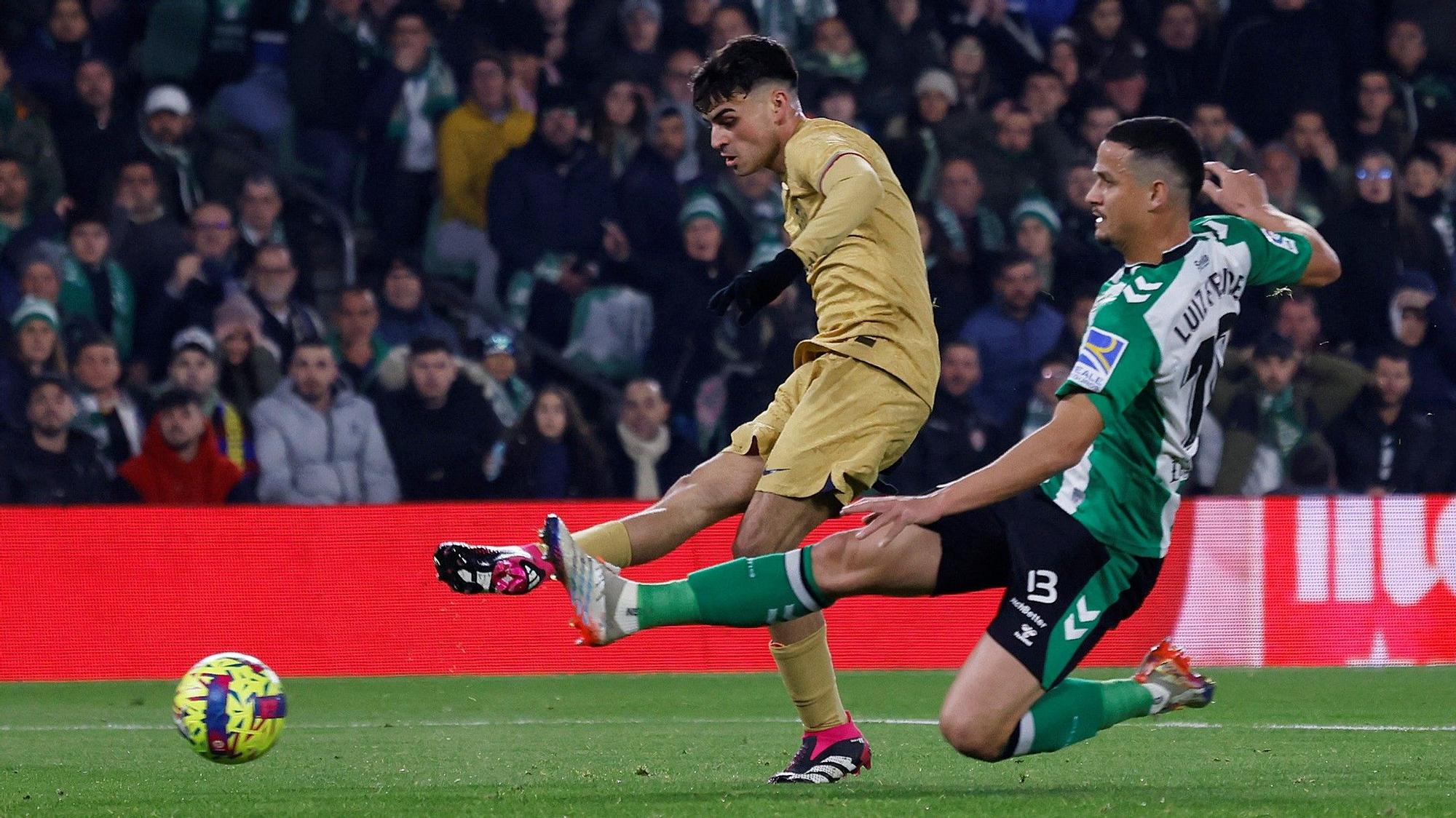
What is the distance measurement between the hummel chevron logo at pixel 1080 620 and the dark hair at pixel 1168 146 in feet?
3.53

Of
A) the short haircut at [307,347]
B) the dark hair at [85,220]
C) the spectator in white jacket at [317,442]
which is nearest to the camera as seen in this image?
the spectator in white jacket at [317,442]

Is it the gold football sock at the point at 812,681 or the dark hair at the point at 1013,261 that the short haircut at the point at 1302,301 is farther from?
the gold football sock at the point at 812,681

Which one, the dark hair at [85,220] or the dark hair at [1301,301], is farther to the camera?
the dark hair at [1301,301]

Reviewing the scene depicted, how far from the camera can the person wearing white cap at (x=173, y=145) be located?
12.1 metres

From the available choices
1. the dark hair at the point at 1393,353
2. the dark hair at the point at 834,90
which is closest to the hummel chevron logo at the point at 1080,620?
the dark hair at the point at 1393,353

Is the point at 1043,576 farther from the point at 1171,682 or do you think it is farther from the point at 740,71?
the point at 740,71

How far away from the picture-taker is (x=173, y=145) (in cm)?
1223

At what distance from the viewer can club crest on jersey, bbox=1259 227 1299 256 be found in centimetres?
529

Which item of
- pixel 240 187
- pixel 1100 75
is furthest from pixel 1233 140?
pixel 240 187

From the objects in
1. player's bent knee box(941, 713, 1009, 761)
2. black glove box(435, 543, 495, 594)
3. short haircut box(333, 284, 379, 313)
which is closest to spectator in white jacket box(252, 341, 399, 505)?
short haircut box(333, 284, 379, 313)

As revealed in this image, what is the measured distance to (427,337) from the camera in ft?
37.7

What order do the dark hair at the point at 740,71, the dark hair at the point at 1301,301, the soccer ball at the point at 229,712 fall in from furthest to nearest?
the dark hair at the point at 1301,301, the dark hair at the point at 740,71, the soccer ball at the point at 229,712

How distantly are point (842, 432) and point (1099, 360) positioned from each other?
1078 millimetres

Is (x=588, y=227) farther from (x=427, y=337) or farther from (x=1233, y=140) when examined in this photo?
(x=1233, y=140)
